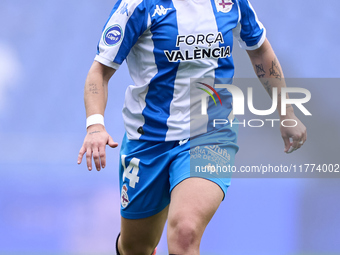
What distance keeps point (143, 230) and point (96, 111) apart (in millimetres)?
853

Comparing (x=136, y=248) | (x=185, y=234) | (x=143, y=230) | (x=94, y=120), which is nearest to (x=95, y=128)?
(x=94, y=120)

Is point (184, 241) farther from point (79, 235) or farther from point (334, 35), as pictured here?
point (334, 35)

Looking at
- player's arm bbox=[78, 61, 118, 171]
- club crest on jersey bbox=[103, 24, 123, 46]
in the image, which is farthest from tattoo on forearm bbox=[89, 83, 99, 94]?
club crest on jersey bbox=[103, 24, 123, 46]

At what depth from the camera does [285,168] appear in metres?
5.52

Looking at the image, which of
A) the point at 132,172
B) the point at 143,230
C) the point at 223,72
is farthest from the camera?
the point at 143,230

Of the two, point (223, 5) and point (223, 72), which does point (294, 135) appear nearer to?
point (223, 72)

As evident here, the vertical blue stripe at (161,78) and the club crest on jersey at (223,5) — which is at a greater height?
the club crest on jersey at (223,5)

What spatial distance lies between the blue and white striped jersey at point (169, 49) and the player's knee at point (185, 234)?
55 cm

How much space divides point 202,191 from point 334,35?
403cm

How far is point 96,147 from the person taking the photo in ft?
8.07

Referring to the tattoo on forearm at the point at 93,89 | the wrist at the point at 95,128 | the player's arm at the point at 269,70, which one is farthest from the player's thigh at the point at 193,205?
the player's arm at the point at 269,70

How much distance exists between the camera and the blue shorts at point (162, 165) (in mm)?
2656

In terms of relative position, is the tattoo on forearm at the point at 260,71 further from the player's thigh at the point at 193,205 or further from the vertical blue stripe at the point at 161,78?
the player's thigh at the point at 193,205

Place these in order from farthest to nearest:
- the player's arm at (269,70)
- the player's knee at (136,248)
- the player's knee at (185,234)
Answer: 1. the player's arm at (269,70)
2. the player's knee at (136,248)
3. the player's knee at (185,234)
